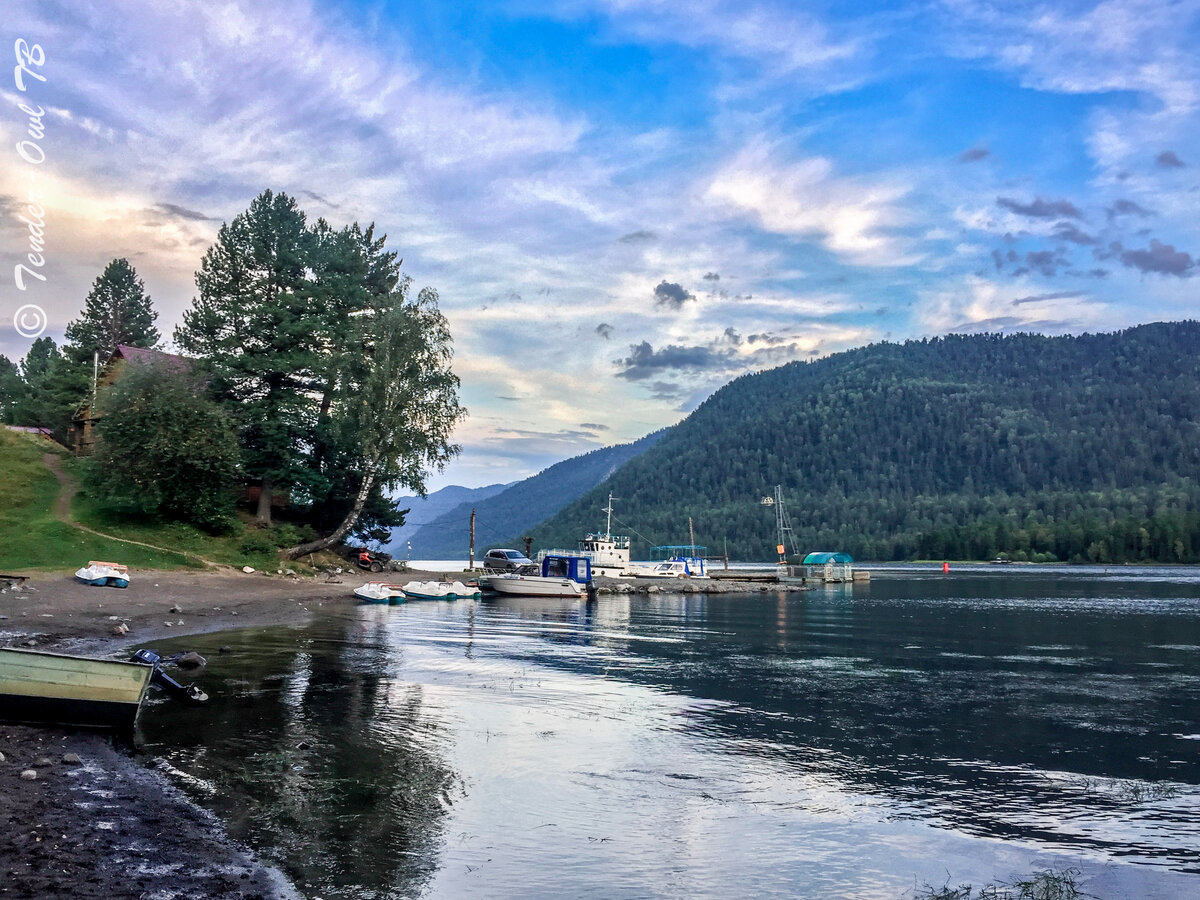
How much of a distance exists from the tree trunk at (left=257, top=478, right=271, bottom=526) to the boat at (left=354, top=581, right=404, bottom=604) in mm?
10684

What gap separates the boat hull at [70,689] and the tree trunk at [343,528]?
1631 inches

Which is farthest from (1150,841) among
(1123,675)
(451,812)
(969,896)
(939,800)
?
(1123,675)

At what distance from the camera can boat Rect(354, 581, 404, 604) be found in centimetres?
5122

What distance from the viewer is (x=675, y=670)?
103 feet

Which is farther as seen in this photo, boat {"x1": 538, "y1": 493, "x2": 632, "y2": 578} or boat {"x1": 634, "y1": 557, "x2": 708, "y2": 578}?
boat {"x1": 634, "y1": 557, "x2": 708, "y2": 578}

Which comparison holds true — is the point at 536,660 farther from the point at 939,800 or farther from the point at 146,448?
the point at 146,448

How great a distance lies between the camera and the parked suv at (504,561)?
85.1 m

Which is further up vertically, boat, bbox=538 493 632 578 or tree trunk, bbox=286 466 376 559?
tree trunk, bbox=286 466 376 559

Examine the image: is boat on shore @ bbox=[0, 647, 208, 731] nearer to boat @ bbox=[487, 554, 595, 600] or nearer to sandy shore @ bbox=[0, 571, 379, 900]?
sandy shore @ bbox=[0, 571, 379, 900]

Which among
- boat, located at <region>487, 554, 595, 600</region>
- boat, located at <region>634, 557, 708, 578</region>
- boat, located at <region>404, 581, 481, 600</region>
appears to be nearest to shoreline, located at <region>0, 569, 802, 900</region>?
boat, located at <region>404, 581, 481, 600</region>

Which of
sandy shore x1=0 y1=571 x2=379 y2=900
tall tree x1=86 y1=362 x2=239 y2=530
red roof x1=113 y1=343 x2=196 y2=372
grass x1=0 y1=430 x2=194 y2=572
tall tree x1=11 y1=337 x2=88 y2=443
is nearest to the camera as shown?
sandy shore x1=0 y1=571 x2=379 y2=900

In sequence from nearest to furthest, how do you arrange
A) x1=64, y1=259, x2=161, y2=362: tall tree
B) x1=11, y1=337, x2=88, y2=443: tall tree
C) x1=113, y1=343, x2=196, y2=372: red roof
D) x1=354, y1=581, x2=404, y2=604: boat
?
1. x1=354, y1=581, x2=404, y2=604: boat
2. x1=113, y1=343, x2=196, y2=372: red roof
3. x1=11, y1=337, x2=88, y2=443: tall tree
4. x1=64, y1=259, x2=161, y2=362: tall tree

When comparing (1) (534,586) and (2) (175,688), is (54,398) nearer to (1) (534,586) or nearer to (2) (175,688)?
(1) (534,586)

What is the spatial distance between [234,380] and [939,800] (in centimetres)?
5508
